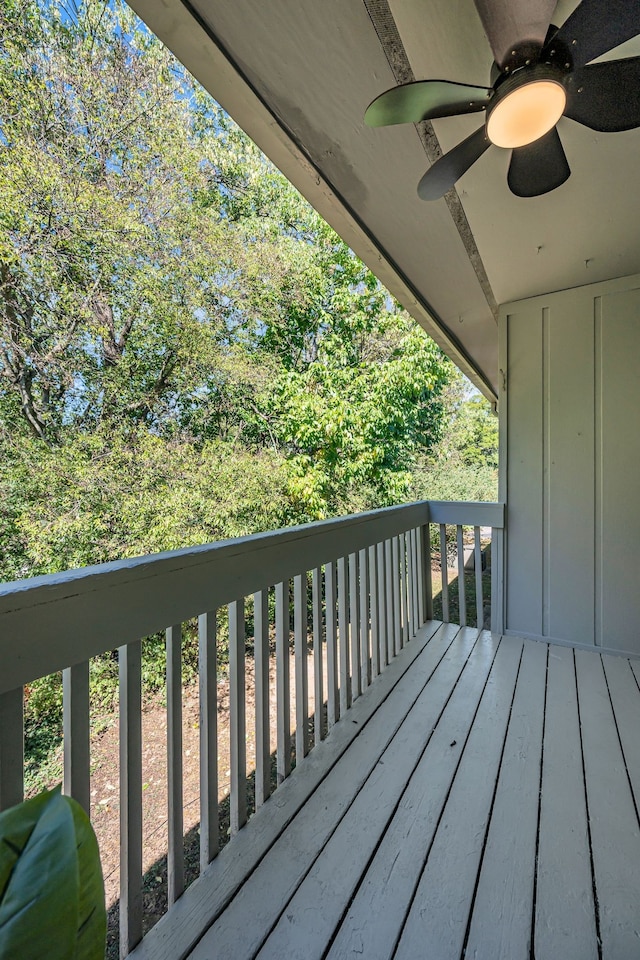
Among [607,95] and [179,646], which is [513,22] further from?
[179,646]

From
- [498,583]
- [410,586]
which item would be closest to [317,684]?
[410,586]

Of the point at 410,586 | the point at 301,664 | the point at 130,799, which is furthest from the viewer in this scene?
the point at 410,586

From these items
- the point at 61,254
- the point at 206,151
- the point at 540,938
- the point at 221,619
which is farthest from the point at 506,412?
the point at 206,151

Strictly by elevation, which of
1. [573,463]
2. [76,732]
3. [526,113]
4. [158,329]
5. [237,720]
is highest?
[158,329]

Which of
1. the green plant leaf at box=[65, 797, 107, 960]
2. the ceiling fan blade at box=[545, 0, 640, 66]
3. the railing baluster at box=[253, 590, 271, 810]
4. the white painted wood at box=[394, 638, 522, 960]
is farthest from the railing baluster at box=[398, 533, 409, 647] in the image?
the green plant leaf at box=[65, 797, 107, 960]

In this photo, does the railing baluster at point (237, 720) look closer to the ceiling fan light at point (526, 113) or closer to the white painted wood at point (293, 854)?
the white painted wood at point (293, 854)

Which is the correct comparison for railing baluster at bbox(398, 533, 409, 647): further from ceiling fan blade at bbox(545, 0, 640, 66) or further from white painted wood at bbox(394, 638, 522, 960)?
ceiling fan blade at bbox(545, 0, 640, 66)

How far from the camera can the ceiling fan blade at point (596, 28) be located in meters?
1.04

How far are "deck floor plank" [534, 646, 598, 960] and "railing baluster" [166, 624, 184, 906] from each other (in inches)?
36.1

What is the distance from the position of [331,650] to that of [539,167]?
2.16 m

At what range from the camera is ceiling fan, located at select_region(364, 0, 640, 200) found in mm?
1102

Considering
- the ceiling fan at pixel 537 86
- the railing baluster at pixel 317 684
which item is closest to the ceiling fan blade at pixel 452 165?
the ceiling fan at pixel 537 86

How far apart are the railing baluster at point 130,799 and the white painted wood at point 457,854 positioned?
646 millimetres

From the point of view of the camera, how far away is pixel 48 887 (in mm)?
453
